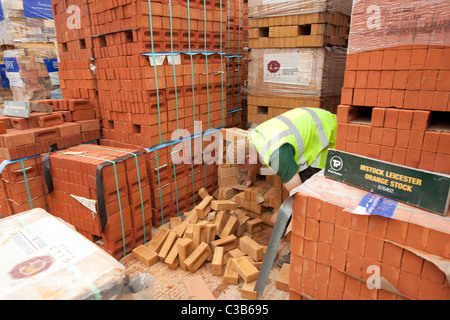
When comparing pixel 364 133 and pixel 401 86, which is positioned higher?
pixel 401 86

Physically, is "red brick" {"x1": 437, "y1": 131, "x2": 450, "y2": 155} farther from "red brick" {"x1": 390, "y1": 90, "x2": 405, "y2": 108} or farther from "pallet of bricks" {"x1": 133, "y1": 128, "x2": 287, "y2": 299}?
"pallet of bricks" {"x1": 133, "y1": 128, "x2": 287, "y2": 299}

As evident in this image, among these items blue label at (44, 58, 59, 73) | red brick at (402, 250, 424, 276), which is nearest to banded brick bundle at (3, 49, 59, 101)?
blue label at (44, 58, 59, 73)

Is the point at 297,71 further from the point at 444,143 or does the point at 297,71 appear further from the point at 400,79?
the point at 444,143

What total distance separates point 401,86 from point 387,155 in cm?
65

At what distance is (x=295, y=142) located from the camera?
4035 millimetres

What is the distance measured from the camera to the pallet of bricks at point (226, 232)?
14.9ft

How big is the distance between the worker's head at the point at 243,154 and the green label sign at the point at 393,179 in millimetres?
1783

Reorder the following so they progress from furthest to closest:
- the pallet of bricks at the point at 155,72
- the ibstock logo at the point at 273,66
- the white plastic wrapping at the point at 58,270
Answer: the ibstock logo at the point at 273,66, the pallet of bricks at the point at 155,72, the white plastic wrapping at the point at 58,270

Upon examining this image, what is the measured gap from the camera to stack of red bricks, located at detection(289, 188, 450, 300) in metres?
2.43

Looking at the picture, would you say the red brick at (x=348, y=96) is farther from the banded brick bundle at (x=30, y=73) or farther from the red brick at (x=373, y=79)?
the banded brick bundle at (x=30, y=73)

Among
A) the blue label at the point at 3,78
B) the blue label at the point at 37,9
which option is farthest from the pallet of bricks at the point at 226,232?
the blue label at the point at 3,78

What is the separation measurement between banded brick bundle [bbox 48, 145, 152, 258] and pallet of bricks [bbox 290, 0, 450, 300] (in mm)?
2867

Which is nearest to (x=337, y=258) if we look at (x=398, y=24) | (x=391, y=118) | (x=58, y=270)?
(x=391, y=118)

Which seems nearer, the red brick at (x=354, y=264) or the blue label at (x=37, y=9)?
the red brick at (x=354, y=264)
